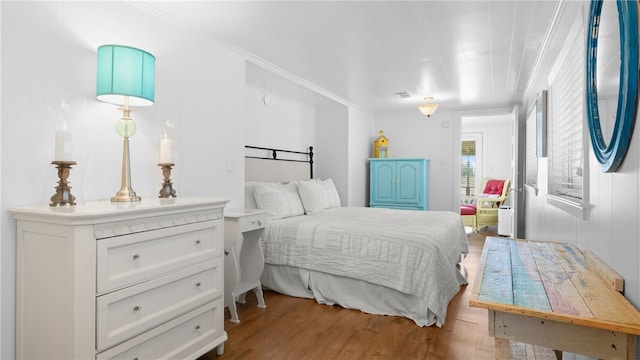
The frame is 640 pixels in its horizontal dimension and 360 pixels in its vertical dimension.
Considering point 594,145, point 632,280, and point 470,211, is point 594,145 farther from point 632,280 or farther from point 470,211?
point 470,211

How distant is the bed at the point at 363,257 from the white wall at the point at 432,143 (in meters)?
2.33

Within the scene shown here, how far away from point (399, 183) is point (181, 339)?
4520 millimetres

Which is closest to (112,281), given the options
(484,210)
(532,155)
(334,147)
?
(532,155)

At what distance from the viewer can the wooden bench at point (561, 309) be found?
3.44 feet

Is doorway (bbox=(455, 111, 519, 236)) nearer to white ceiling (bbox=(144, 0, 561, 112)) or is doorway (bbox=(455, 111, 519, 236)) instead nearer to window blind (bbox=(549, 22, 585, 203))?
white ceiling (bbox=(144, 0, 561, 112))

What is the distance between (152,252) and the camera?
70.3 inches

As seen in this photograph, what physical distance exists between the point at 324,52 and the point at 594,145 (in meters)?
2.33

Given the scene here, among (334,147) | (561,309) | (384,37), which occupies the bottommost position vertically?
(561,309)

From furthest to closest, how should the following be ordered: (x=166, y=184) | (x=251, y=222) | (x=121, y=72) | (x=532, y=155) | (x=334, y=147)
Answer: (x=334, y=147), (x=532, y=155), (x=251, y=222), (x=166, y=184), (x=121, y=72)

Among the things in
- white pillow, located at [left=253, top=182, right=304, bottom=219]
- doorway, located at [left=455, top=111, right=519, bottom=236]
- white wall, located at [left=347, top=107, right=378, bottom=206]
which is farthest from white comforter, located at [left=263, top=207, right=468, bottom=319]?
doorway, located at [left=455, top=111, right=519, bottom=236]

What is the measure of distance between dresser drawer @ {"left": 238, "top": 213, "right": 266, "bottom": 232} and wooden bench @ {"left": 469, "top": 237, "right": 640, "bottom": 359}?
1.75 meters

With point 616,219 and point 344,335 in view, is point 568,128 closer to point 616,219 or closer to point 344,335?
point 616,219

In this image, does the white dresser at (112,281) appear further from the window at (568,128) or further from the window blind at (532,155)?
the window blind at (532,155)

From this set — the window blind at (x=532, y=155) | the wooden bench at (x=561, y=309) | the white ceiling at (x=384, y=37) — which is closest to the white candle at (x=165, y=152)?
the white ceiling at (x=384, y=37)
